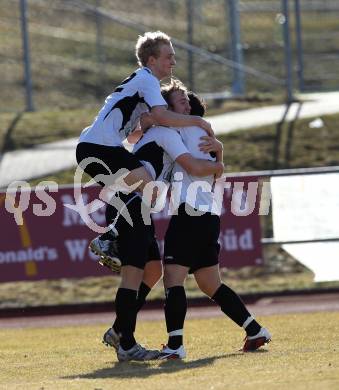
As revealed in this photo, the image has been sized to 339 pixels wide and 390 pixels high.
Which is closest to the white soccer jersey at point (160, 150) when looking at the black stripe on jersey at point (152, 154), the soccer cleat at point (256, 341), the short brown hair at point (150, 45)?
the black stripe on jersey at point (152, 154)

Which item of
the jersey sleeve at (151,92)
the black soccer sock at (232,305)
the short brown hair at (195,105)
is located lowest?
the black soccer sock at (232,305)

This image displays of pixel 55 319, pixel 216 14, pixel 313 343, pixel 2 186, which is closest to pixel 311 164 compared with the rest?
pixel 2 186

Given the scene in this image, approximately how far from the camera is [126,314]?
768 centimetres

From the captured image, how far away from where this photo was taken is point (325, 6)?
74.7 ft

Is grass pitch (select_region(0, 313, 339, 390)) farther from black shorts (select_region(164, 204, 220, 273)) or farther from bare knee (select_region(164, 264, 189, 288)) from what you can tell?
black shorts (select_region(164, 204, 220, 273))

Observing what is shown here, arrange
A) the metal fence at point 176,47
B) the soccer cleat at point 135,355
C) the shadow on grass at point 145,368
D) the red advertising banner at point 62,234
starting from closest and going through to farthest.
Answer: the shadow on grass at point 145,368, the soccer cleat at point 135,355, the red advertising banner at point 62,234, the metal fence at point 176,47

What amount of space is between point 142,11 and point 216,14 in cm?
160

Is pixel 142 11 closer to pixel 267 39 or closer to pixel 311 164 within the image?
pixel 267 39

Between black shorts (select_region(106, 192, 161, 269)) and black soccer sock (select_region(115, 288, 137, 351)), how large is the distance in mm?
196

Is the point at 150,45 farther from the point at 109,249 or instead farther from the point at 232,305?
the point at 232,305

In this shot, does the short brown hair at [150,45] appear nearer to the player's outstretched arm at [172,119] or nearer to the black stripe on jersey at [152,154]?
the player's outstretched arm at [172,119]

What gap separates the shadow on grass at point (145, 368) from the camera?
23.4ft

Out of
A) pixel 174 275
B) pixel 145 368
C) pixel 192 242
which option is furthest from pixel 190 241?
pixel 145 368

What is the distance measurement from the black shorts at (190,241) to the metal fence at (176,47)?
36.8 feet
